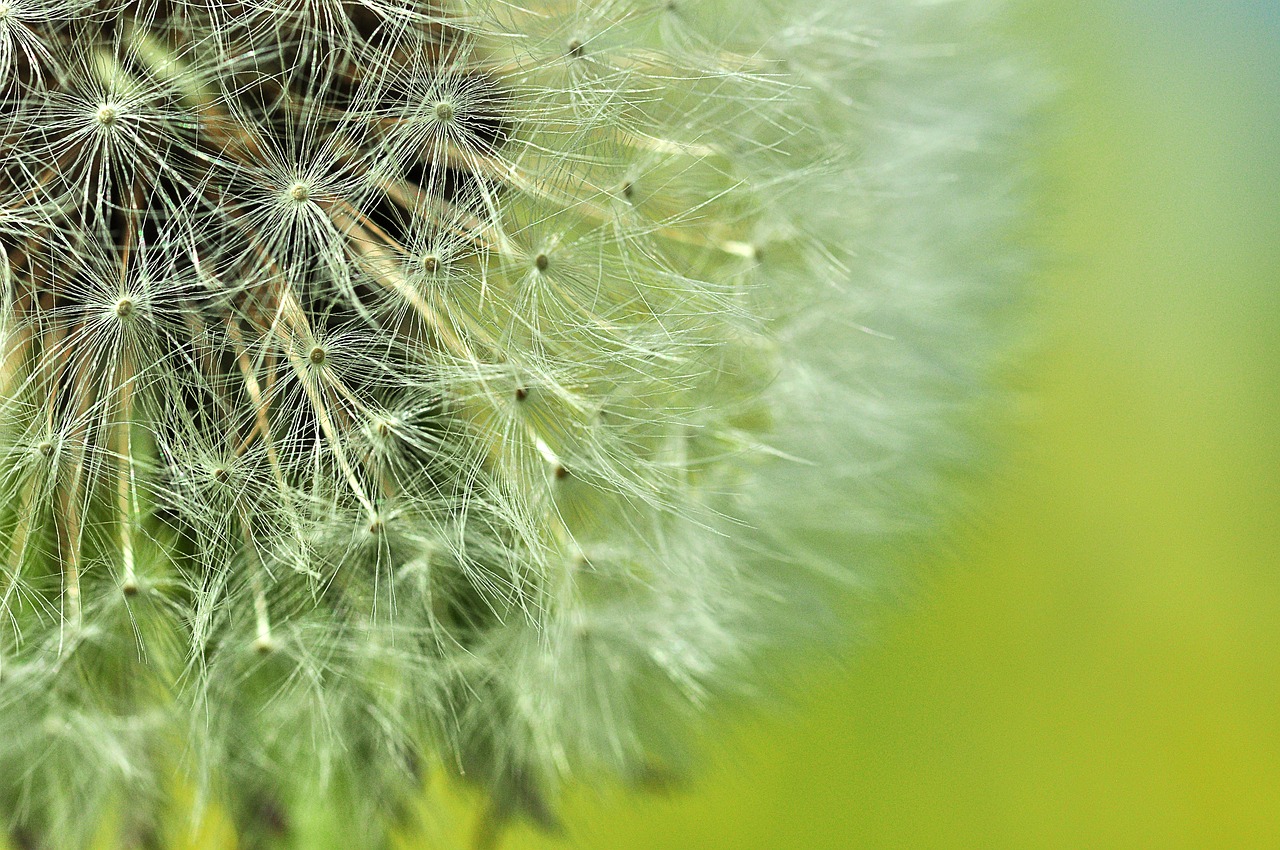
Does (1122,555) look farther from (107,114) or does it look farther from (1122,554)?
(107,114)

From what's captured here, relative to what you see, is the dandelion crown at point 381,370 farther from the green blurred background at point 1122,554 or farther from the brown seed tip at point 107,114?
the green blurred background at point 1122,554

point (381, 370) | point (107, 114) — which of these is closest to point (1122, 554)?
point (381, 370)

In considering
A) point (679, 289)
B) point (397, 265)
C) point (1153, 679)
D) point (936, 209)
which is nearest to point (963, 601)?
point (1153, 679)

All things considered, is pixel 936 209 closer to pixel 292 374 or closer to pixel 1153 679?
pixel 292 374

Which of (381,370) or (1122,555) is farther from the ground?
(381,370)

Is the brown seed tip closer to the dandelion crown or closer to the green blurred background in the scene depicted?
the dandelion crown

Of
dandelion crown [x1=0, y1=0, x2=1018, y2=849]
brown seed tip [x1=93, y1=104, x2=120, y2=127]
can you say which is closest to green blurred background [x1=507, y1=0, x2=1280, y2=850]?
dandelion crown [x1=0, y1=0, x2=1018, y2=849]

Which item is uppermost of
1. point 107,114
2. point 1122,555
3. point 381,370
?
point 107,114
